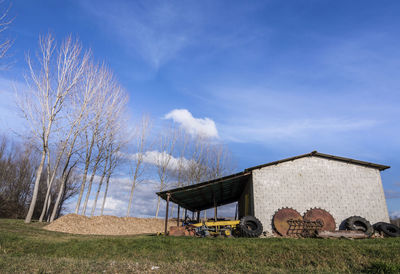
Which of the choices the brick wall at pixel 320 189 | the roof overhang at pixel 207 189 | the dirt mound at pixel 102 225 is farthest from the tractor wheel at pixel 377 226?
the dirt mound at pixel 102 225

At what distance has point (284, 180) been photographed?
50.4 feet

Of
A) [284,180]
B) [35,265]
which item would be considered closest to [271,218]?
[284,180]

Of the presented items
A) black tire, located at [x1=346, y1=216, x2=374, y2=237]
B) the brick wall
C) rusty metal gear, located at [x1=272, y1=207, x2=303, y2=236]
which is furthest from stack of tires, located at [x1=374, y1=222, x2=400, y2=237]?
rusty metal gear, located at [x1=272, y1=207, x2=303, y2=236]

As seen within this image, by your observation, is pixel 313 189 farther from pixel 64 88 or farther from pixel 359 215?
pixel 64 88

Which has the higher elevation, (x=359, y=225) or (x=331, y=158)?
(x=331, y=158)

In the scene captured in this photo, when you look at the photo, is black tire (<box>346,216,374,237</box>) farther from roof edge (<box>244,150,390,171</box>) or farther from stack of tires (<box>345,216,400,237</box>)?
roof edge (<box>244,150,390,171</box>)

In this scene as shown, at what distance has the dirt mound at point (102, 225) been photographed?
1800cm

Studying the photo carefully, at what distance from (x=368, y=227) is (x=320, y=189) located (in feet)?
9.87

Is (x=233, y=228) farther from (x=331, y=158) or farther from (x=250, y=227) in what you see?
(x=331, y=158)

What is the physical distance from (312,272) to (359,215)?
9638 millimetres

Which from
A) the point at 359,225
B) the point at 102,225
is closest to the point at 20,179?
the point at 102,225

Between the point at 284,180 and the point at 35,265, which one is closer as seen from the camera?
the point at 35,265

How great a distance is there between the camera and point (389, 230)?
13945 millimetres

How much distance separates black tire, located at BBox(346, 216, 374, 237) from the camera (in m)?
13.8
